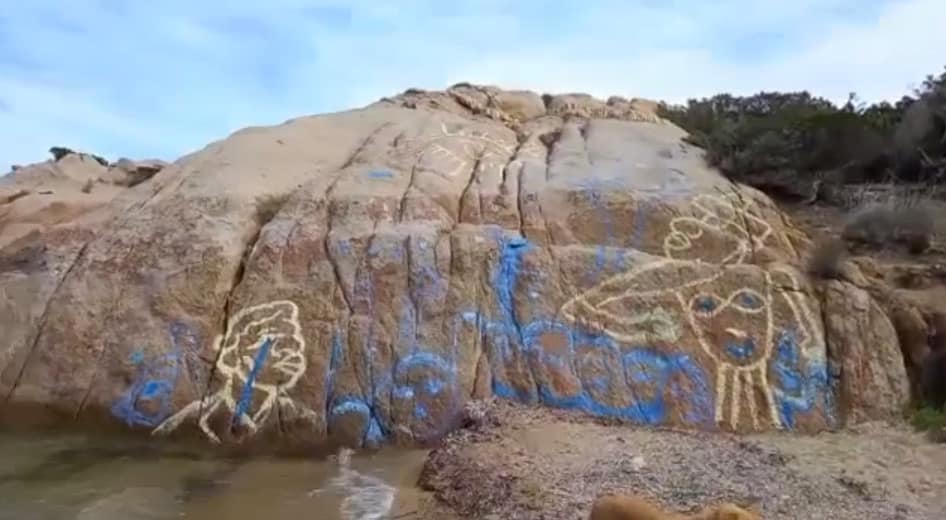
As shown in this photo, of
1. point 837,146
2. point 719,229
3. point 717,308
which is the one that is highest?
point 837,146

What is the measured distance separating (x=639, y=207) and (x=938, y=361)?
375 cm

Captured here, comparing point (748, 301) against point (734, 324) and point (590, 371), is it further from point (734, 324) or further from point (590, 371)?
point (590, 371)

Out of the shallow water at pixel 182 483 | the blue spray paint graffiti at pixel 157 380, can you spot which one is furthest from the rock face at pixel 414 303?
the shallow water at pixel 182 483

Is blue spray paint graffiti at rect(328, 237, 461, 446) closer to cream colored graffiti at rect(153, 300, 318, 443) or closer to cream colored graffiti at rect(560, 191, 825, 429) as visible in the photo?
cream colored graffiti at rect(153, 300, 318, 443)

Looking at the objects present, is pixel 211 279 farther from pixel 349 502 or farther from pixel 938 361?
pixel 938 361

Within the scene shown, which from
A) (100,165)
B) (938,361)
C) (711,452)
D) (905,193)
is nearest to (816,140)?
(905,193)

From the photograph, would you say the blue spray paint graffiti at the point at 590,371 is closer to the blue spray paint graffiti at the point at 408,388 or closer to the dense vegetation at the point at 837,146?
the blue spray paint graffiti at the point at 408,388

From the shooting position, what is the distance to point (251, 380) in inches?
427

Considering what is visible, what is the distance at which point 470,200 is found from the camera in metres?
12.9

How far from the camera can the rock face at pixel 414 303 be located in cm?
1059

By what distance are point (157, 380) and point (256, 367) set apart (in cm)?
105

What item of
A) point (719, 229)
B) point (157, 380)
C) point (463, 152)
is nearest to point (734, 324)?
point (719, 229)

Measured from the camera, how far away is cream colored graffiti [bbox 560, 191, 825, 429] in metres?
10.6

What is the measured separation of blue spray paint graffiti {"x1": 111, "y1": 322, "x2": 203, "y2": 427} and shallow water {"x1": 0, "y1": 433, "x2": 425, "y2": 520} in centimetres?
34
